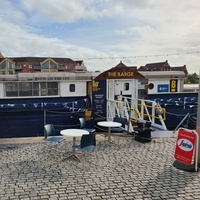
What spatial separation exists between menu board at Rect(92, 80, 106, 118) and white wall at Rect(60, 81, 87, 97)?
2.18 meters

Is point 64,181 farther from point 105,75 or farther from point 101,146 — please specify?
point 105,75

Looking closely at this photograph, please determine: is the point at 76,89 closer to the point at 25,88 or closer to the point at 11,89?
the point at 25,88

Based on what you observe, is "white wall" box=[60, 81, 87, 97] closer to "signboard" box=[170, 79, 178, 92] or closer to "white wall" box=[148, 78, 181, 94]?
"white wall" box=[148, 78, 181, 94]

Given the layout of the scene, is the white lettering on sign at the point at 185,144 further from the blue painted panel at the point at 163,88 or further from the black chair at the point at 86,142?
the blue painted panel at the point at 163,88

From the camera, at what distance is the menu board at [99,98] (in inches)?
421

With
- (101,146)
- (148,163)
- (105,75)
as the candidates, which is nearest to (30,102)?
(105,75)

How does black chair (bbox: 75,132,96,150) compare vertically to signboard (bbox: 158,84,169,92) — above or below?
below

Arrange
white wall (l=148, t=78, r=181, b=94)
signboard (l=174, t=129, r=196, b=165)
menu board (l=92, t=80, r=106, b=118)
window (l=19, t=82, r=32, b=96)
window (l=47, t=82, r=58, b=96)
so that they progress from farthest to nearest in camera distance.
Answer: white wall (l=148, t=78, r=181, b=94) < window (l=47, t=82, r=58, b=96) < window (l=19, t=82, r=32, b=96) < menu board (l=92, t=80, r=106, b=118) < signboard (l=174, t=129, r=196, b=165)

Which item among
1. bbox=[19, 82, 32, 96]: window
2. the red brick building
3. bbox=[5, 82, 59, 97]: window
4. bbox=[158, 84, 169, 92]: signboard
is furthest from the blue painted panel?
the red brick building

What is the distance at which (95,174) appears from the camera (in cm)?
498

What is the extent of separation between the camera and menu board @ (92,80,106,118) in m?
10.7

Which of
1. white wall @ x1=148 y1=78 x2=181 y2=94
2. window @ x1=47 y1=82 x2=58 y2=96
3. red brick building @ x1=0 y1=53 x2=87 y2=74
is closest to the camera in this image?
window @ x1=47 y1=82 x2=58 y2=96

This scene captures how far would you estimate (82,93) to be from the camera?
41.9 feet

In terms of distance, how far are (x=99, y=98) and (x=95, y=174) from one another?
19.7ft
